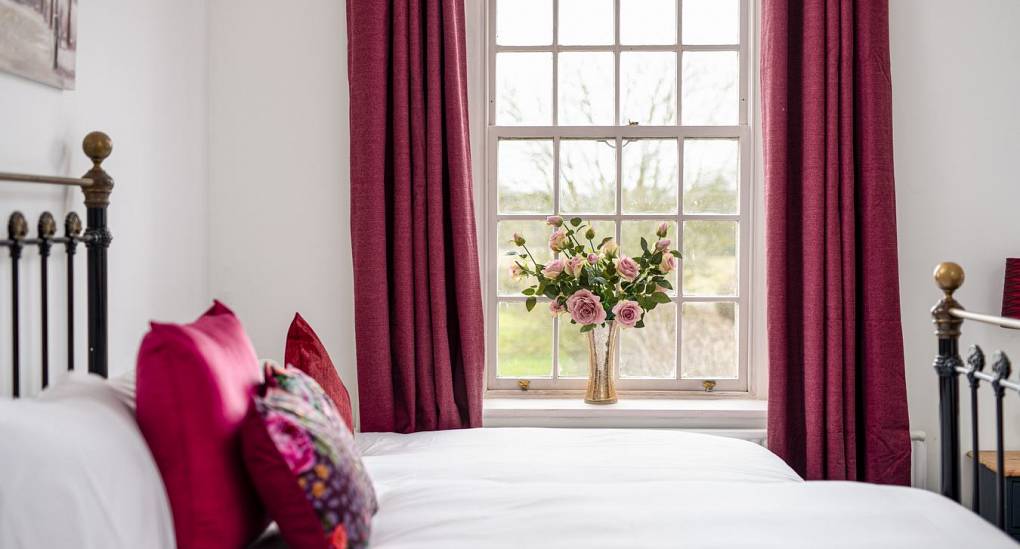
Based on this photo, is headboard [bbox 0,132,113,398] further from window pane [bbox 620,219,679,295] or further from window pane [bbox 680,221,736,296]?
Result: window pane [bbox 680,221,736,296]

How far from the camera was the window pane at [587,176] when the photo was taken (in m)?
3.00

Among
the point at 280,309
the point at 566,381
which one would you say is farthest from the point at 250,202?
the point at 566,381

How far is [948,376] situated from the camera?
1844 millimetres

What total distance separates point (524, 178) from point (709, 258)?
72 centimetres

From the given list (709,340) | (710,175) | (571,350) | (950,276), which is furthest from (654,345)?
(950,276)

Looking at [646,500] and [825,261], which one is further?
[825,261]

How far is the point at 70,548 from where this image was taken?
3.42 feet

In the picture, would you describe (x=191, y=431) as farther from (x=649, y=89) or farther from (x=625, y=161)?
(x=649, y=89)

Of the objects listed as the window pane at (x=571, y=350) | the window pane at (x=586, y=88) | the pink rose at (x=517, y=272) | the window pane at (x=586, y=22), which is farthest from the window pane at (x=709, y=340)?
the window pane at (x=586, y=22)

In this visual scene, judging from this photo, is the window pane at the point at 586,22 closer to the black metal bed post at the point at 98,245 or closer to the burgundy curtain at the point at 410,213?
the burgundy curtain at the point at 410,213

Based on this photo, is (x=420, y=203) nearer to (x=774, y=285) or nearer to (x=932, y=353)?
(x=774, y=285)

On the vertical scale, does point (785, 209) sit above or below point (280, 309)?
above

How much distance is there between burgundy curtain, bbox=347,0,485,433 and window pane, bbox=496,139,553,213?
0.32 meters

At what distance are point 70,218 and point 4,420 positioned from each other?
0.91m
